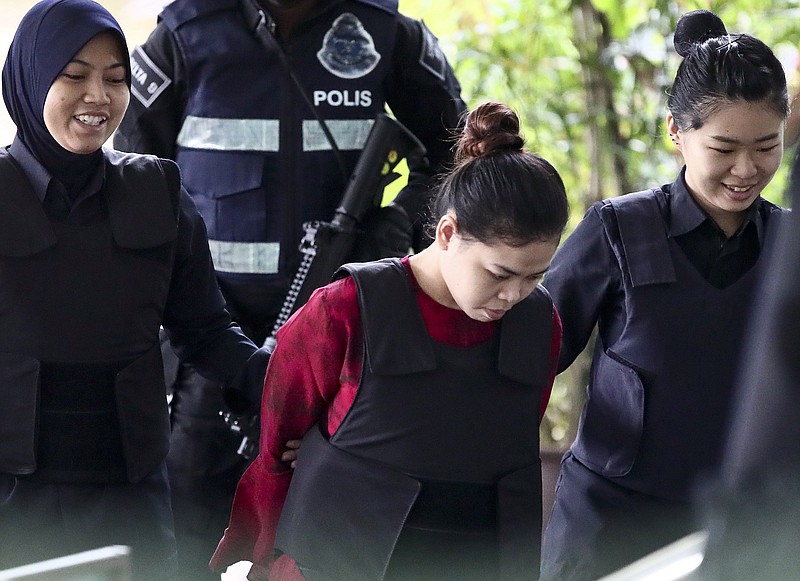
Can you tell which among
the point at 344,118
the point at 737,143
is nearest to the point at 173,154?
the point at 344,118

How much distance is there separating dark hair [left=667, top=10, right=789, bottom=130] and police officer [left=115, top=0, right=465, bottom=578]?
56cm

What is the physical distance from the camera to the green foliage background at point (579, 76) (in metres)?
3.47

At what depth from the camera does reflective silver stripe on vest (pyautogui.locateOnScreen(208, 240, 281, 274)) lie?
2.39m

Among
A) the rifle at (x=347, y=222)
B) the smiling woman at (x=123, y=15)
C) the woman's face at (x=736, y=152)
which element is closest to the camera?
the woman's face at (x=736, y=152)

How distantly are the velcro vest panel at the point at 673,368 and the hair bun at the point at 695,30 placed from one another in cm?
36

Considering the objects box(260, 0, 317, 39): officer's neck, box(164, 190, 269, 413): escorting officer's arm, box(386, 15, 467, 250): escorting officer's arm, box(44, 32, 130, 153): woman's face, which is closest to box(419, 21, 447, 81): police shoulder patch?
box(386, 15, 467, 250): escorting officer's arm

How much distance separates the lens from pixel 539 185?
1.68 meters

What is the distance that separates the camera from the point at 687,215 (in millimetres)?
1949

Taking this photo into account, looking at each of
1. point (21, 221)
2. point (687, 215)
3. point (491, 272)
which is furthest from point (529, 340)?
point (21, 221)

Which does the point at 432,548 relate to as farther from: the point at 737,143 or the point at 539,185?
the point at 737,143

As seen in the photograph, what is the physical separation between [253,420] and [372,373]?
25.3 inches

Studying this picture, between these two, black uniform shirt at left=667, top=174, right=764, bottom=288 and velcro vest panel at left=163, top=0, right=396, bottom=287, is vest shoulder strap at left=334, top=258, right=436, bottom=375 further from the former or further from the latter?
velcro vest panel at left=163, top=0, right=396, bottom=287

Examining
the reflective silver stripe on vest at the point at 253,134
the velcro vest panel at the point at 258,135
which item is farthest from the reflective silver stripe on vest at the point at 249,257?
the reflective silver stripe on vest at the point at 253,134

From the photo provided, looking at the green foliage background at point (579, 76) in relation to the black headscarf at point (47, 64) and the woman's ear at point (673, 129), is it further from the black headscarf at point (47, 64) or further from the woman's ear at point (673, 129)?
the black headscarf at point (47, 64)
